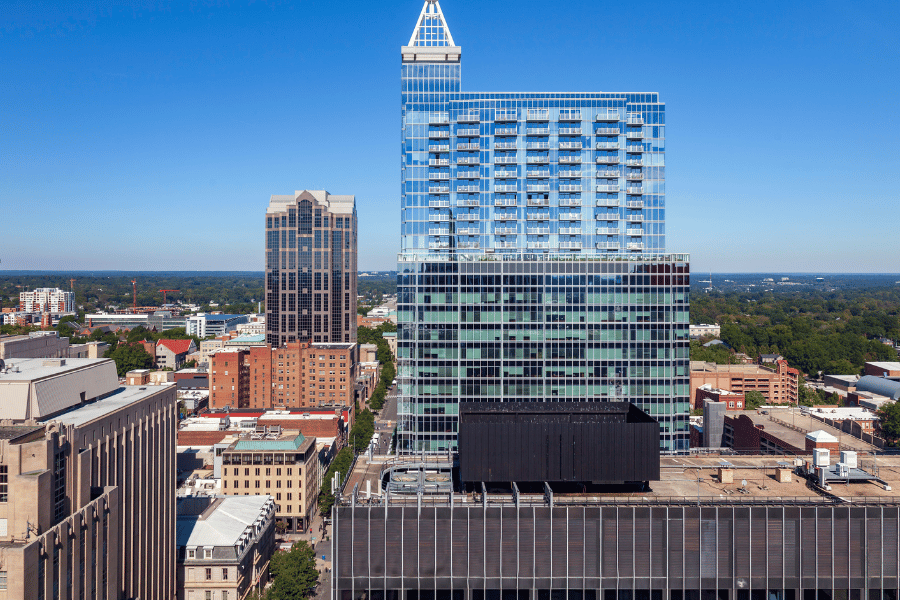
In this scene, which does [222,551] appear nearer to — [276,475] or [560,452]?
Result: [276,475]

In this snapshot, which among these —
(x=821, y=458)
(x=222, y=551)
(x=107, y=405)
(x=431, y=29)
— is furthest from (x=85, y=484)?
(x=431, y=29)

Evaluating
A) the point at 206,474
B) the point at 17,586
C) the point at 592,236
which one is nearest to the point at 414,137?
the point at 592,236

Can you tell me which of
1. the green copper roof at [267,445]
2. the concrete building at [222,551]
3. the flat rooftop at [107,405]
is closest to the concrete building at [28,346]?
the flat rooftop at [107,405]

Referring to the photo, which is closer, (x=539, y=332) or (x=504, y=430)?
(x=504, y=430)

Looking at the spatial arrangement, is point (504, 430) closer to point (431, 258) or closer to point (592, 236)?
point (431, 258)

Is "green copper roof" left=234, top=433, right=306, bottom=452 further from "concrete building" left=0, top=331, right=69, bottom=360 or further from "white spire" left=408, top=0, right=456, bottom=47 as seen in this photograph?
"white spire" left=408, top=0, right=456, bottom=47

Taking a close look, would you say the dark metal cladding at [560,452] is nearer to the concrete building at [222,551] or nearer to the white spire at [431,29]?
the concrete building at [222,551]

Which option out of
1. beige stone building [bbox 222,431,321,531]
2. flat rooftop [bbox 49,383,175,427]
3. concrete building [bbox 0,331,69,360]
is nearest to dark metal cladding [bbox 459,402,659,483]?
flat rooftop [bbox 49,383,175,427]
